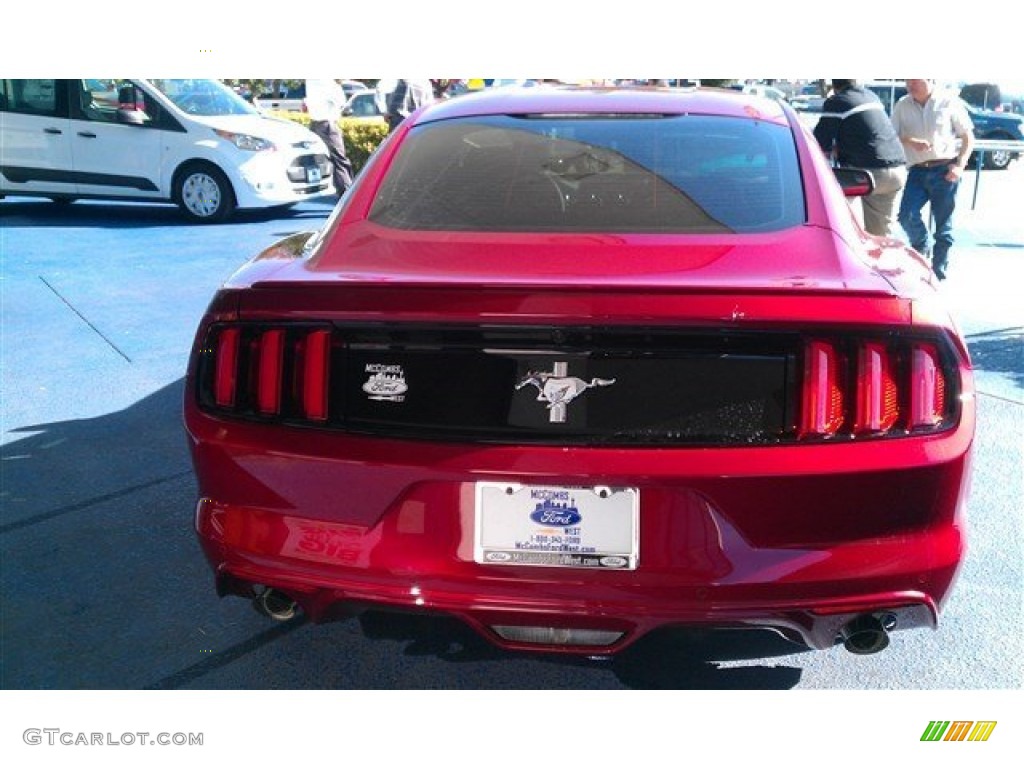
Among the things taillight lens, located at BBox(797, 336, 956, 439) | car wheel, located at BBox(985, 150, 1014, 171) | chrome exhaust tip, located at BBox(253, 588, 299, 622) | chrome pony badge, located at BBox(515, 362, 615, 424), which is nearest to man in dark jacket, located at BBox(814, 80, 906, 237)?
taillight lens, located at BBox(797, 336, 956, 439)

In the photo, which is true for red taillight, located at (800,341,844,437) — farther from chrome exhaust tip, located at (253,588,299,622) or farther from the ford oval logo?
chrome exhaust tip, located at (253,588,299,622)

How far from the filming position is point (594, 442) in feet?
6.98

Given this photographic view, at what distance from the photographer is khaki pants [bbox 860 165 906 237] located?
655 centimetres

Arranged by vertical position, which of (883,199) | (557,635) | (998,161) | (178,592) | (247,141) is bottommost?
(178,592)

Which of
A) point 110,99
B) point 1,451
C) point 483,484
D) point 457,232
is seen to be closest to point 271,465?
point 483,484

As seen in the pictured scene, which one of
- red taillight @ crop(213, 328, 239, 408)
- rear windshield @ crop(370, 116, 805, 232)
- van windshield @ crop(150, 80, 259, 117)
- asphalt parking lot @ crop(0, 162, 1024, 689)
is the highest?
rear windshield @ crop(370, 116, 805, 232)

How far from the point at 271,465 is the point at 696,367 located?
3.19ft

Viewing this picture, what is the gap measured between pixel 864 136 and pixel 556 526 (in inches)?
205

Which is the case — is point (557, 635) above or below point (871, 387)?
below

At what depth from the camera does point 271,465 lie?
2.29 m

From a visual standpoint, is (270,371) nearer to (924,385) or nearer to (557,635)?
(557,635)
